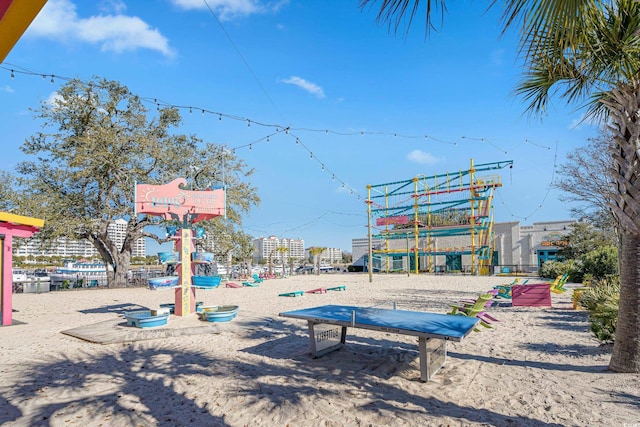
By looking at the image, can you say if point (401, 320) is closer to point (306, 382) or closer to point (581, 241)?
point (306, 382)

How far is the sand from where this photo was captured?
4215 millimetres

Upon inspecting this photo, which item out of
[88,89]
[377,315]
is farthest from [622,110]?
[88,89]

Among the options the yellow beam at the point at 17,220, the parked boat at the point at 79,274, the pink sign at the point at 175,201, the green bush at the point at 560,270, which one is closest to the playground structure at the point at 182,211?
Answer: the pink sign at the point at 175,201

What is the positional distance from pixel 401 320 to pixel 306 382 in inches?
66.8

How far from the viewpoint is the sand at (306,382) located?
13.8 feet

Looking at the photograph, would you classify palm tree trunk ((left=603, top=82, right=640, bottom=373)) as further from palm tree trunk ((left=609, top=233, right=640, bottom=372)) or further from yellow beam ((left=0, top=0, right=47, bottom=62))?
yellow beam ((left=0, top=0, right=47, bottom=62))

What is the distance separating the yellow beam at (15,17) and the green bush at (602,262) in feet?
74.2

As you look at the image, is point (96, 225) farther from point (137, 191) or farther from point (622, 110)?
point (622, 110)

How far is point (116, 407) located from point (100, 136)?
19904 mm

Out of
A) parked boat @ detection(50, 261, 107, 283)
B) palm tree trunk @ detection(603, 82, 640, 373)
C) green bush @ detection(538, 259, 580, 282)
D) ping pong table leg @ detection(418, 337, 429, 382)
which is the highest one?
palm tree trunk @ detection(603, 82, 640, 373)

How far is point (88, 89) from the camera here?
22.0 meters

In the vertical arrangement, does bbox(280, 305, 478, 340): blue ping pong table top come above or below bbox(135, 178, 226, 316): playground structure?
below

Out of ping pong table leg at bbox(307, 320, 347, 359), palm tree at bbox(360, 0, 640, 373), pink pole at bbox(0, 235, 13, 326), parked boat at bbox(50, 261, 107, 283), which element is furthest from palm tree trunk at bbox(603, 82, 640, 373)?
parked boat at bbox(50, 261, 107, 283)

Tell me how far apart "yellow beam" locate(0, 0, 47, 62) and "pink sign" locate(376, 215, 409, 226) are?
3829 cm
